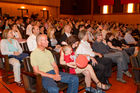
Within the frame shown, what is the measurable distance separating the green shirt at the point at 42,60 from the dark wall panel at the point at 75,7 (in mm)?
15142

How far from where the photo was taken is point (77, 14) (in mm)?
18219

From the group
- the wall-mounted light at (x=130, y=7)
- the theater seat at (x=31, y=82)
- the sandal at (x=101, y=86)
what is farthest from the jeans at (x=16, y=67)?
the wall-mounted light at (x=130, y=7)

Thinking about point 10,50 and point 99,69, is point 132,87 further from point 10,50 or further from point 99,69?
point 10,50

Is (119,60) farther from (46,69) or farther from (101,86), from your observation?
(46,69)

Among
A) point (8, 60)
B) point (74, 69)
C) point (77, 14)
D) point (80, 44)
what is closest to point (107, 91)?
point (74, 69)

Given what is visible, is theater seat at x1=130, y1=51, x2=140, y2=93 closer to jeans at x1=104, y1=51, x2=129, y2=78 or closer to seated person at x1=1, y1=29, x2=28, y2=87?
jeans at x1=104, y1=51, x2=129, y2=78

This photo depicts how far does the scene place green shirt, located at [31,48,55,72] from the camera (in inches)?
91.0

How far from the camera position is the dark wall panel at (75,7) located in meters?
17.1

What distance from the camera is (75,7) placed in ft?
59.7

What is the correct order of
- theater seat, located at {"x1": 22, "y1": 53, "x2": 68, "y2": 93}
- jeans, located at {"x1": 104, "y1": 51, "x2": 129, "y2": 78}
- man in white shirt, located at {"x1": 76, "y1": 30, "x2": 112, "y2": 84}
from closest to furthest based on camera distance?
theater seat, located at {"x1": 22, "y1": 53, "x2": 68, "y2": 93}
man in white shirt, located at {"x1": 76, "y1": 30, "x2": 112, "y2": 84}
jeans, located at {"x1": 104, "y1": 51, "x2": 129, "y2": 78}

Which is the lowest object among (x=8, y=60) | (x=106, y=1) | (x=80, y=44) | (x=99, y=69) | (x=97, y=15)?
(x=99, y=69)

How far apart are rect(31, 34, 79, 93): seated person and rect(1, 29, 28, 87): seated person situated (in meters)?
1.07

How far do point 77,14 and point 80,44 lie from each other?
1564 cm

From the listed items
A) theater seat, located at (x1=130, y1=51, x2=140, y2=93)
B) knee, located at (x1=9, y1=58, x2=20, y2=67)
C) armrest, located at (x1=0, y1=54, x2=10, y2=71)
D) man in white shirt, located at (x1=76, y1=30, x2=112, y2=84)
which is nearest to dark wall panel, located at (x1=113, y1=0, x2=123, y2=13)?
man in white shirt, located at (x1=76, y1=30, x2=112, y2=84)
